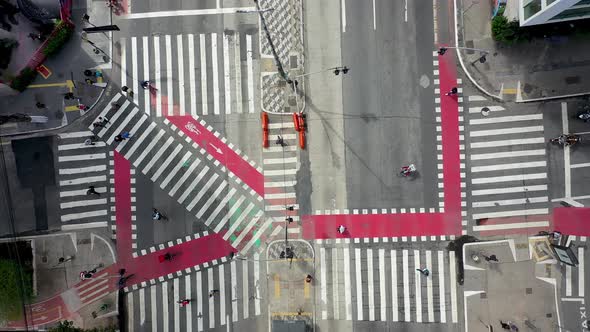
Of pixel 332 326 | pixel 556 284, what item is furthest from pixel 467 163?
pixel 332 326

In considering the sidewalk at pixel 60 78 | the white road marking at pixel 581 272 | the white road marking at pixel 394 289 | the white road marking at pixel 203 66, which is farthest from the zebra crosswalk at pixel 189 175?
the white road marking at pixel 581 272

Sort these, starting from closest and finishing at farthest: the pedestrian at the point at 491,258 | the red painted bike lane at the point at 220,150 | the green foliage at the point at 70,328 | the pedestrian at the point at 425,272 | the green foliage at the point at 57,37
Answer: the green foliage at the point at 70,328, the pedestrian at the point at 491,258, the pedestrian at the point at 425,272, the red painted bike lane at the point at 220,150, the green foliage at the point at 57,37

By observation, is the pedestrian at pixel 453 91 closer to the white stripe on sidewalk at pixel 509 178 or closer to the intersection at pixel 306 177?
the intersection at pixel 306 177

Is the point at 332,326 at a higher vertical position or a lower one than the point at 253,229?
lower

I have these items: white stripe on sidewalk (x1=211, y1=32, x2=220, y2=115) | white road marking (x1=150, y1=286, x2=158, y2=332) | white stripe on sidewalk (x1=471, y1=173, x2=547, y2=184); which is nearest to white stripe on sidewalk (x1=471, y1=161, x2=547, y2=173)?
white stripe on sidewalk (x1=471, y1=173, x2=547, y2=184)

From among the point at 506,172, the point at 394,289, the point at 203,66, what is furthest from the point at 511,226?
the point at 203,66

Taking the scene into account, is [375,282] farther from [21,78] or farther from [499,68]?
[21,78]

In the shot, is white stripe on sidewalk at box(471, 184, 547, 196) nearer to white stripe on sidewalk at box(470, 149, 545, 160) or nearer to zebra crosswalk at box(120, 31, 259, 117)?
white stripe on sidewalk at box(470, 149, 545, 160)
